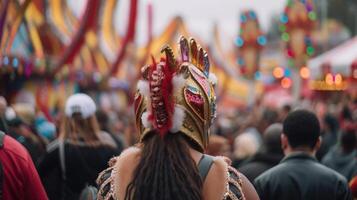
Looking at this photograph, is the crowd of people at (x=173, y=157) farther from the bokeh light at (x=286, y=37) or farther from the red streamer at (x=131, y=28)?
the bokeh light at (x=286, y=37)

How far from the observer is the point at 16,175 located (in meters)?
3.89

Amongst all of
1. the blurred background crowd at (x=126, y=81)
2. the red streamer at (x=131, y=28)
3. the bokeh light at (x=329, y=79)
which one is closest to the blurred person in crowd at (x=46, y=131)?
the blurred background crowd at (x=126, y=81)

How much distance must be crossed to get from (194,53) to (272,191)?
5.08ft

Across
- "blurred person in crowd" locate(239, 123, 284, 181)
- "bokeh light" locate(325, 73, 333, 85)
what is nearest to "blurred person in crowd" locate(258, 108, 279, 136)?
"blurred person in crowd" locate(239, 123, 284, 181)

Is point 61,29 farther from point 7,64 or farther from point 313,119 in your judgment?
point 313,119

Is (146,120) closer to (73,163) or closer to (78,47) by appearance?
(73,163)

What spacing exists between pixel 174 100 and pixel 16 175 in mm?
957

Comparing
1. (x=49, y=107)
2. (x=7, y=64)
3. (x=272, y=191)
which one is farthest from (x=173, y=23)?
(x=272, y=191)

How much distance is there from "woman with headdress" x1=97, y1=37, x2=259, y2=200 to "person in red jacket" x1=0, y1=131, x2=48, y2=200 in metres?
0.56

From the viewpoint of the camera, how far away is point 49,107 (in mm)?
21984

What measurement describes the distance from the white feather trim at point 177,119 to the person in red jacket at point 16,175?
35.9 inches

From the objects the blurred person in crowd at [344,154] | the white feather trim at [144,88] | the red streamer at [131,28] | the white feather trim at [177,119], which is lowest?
the blurred person in crowd at [344,154]

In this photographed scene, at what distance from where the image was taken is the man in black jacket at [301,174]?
4.80 metres

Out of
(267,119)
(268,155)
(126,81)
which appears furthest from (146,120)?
(126,81)
